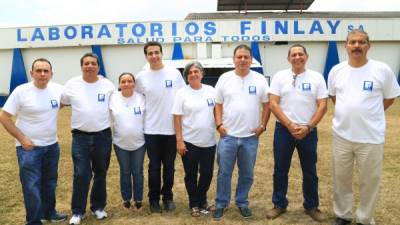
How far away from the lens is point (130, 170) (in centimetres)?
418

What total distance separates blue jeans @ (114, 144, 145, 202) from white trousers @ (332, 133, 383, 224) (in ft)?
6.50

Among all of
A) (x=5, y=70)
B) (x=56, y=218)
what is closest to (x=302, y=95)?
(x=56, y=218)

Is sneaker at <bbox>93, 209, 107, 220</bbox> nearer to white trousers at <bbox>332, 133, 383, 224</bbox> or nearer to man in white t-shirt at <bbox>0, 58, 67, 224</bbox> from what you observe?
man in white t-shirt at <bbox>0, 58, 67, 224</bbox>

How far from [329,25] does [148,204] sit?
1643 centimetres

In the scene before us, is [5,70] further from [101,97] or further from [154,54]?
[154,54]

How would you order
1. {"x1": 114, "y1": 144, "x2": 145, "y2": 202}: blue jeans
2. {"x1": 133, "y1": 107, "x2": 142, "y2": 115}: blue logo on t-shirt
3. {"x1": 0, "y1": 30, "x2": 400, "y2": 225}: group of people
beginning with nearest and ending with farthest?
{"x1": 0, "y1": 30, "x2": 400, "y2": 225}: group of people
{"x1": 133, "y1": 107, "x2": 142, "y2": 115}: blue logo on t-shirt
{"x1": 114, "y1": 144, "x2": 145, "y2": 202}: blue jeans

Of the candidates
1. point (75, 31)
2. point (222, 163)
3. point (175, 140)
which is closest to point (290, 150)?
point (222, 163)

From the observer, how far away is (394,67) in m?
19.1

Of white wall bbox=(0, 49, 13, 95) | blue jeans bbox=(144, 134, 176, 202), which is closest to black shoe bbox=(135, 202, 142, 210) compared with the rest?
blue jeans bbox=(144, 134, 176, 202)

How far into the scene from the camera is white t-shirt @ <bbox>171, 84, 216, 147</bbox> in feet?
12.8

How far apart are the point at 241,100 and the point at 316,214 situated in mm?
1411

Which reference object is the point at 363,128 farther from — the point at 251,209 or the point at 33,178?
the point at 33,178

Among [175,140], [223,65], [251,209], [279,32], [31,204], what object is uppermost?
[279,32]

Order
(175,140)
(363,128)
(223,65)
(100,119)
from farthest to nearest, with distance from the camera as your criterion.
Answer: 1. (223,65)
2. (175,140)
3. (100,119)
4. (363,128)
